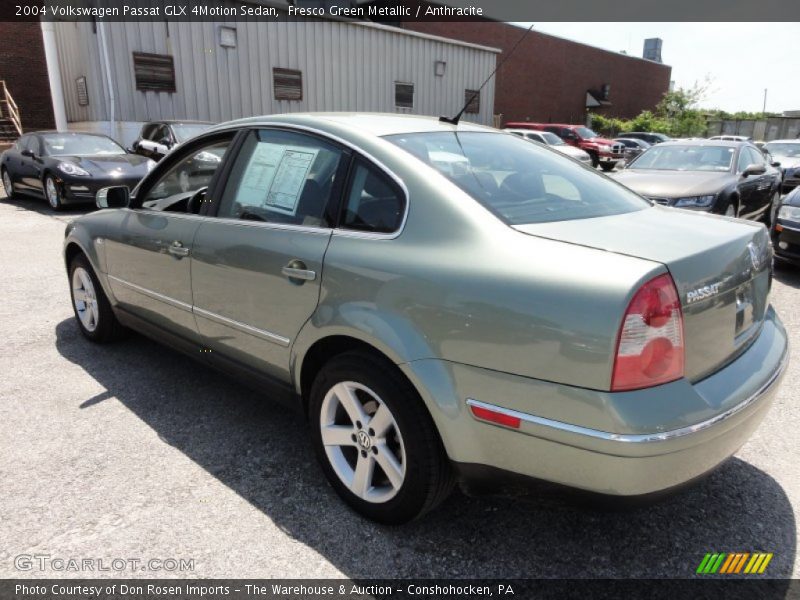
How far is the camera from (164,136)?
11844 millimetres

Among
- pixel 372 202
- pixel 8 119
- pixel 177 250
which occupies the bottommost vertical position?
pixel 177 250

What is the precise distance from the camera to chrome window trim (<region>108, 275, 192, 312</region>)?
3129 millimetres

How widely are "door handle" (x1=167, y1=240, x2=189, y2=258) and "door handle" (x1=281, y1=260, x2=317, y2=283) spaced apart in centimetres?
85

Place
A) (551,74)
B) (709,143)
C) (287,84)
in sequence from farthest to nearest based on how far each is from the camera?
(551,74) → (287,84) → (709,143)

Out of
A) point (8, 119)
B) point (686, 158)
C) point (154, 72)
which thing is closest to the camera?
point (686, 158)

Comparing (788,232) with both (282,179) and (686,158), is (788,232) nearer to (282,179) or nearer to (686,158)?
(686,158)

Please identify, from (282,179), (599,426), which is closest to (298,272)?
(282,179)

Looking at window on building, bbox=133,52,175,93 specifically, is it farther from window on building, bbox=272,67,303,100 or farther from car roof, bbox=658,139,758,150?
car roof, bbox=658,139,758,150

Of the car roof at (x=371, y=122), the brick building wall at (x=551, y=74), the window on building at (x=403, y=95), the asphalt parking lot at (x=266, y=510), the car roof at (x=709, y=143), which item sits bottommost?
the asphalt parking lot at (x=266, y=510)

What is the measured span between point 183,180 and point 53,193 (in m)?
8.25

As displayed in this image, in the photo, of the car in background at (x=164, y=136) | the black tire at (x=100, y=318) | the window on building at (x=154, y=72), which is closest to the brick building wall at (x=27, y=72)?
the window on building at (x=154, y=72)

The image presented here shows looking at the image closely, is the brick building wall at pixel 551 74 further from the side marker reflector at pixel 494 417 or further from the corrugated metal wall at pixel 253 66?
the side marker reflector at pixel 494 417

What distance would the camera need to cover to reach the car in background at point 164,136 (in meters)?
11.6

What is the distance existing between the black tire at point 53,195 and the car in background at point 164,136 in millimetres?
1948
